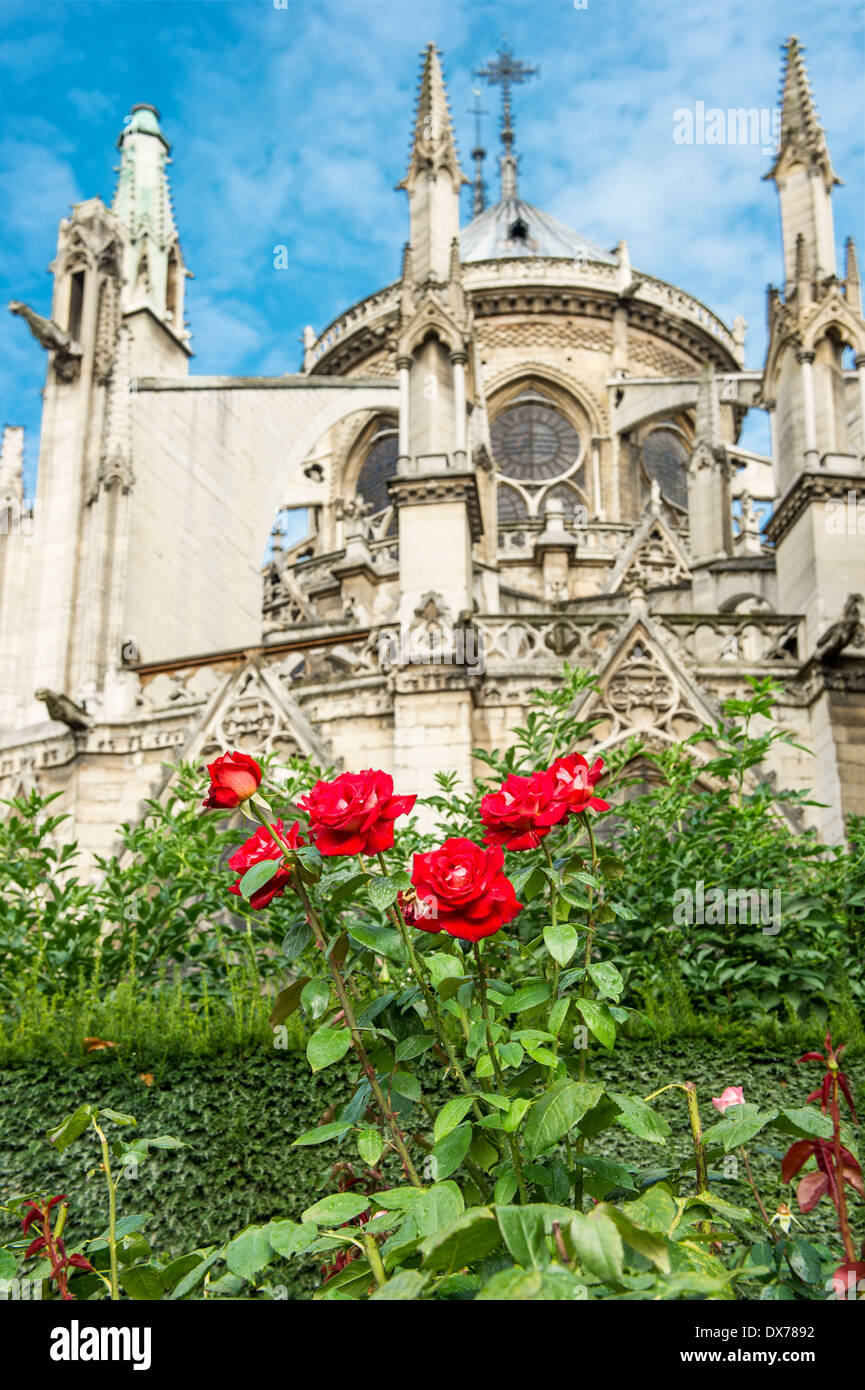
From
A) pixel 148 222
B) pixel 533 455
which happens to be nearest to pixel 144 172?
pixel 148 222

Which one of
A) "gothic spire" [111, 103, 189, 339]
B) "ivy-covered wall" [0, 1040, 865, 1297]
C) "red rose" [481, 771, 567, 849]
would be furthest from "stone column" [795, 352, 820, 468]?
"red rose" [481, 771, 567, 849]

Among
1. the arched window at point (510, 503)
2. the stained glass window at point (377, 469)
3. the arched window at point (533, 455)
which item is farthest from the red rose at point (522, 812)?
the stained glass window at point (377, 469)

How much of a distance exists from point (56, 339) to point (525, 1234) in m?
15.6

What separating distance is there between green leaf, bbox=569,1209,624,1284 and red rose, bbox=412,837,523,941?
713 mm

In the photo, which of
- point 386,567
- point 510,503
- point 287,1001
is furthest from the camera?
point 510,503

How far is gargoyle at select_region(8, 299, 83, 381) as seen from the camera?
1574 cm

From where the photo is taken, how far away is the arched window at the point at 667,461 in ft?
109

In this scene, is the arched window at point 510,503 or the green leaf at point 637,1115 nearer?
the green leaf at point 637,1115

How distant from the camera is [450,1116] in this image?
2771 millimetres

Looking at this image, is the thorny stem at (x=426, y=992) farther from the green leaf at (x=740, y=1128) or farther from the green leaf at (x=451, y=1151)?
the green leaf at (x=740, y=1128)

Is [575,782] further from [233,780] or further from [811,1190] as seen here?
[811,1190]

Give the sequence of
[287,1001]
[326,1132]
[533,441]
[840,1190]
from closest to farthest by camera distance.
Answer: [840,1190] < [326,1132] < [287,1001] < [533,441]

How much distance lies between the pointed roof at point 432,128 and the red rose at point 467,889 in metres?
14.0

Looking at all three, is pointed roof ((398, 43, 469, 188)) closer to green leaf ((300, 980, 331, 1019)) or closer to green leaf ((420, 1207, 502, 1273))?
green leaf ((300, 980, 331, 1019))
